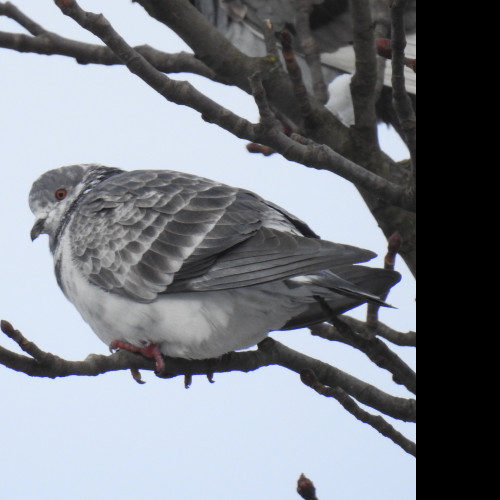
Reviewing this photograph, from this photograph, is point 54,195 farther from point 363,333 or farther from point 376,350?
point 376,350

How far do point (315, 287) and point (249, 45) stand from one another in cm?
287

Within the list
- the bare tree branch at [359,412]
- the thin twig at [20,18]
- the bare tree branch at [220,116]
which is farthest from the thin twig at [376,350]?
the thin twig at [20,18]

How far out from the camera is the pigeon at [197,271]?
2541mm

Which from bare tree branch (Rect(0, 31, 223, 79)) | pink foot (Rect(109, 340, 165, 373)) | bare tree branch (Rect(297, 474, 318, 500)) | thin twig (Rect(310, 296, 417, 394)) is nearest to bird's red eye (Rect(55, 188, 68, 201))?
bare tree branch (Rect(0, 31, 223, 79))

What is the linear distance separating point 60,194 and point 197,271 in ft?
3.42

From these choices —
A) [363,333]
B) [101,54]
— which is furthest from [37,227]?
[363,333]

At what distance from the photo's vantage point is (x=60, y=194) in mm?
3445

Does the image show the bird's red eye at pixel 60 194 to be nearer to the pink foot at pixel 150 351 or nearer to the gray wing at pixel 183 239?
the gray wing at pixel 183 239

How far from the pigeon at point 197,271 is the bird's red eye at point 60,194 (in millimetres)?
416
